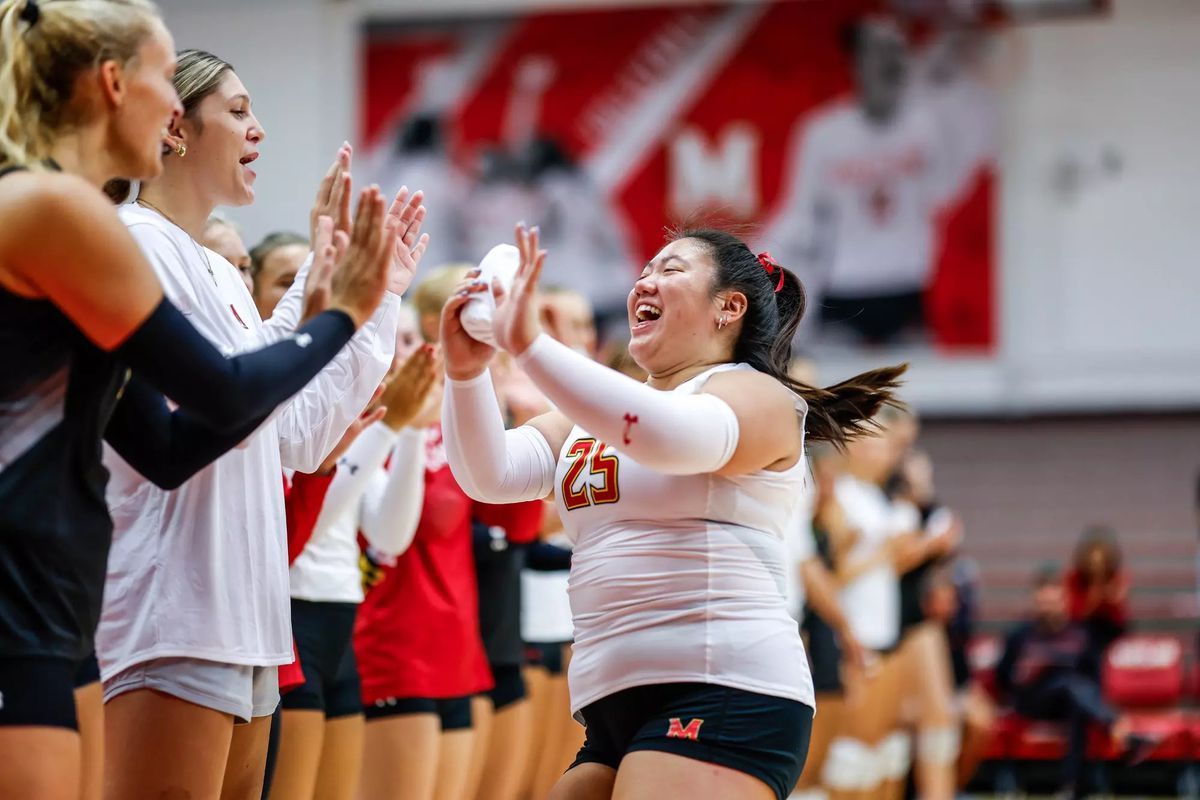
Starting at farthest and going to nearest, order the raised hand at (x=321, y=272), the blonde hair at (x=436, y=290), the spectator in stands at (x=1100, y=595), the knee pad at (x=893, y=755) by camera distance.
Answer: the spectator in stands at (x=1100, y=595) → the knee pad at (x=893, y=755) → the blonde hair at (x=436, y=290) → the raised hand at (x=321, y=272)

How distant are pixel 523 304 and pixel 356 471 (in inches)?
60.6

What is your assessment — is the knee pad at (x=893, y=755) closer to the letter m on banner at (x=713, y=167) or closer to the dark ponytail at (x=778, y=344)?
the dark ponytail at (x=778, y=344)

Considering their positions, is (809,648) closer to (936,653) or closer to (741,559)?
(936,653)

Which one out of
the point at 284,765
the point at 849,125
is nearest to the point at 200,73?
the point at 284,765

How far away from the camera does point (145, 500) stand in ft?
9.37

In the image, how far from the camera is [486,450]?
10.3ft

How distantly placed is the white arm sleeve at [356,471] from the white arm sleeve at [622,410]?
1442 mm

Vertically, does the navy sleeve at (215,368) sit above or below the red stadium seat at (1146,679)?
above

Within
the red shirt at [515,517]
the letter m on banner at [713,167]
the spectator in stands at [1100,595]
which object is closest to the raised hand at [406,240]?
the red shirt at [515,517]

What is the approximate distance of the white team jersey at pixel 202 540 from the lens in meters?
2.79

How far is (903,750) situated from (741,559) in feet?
22.4

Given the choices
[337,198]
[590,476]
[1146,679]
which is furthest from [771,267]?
[1146,679]

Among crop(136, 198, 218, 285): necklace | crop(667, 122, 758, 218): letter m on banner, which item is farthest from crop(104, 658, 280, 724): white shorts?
crop(667, 122, 758, 218): letter m on banner

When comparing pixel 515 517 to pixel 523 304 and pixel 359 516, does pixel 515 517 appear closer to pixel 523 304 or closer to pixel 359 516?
pixel 359 516
